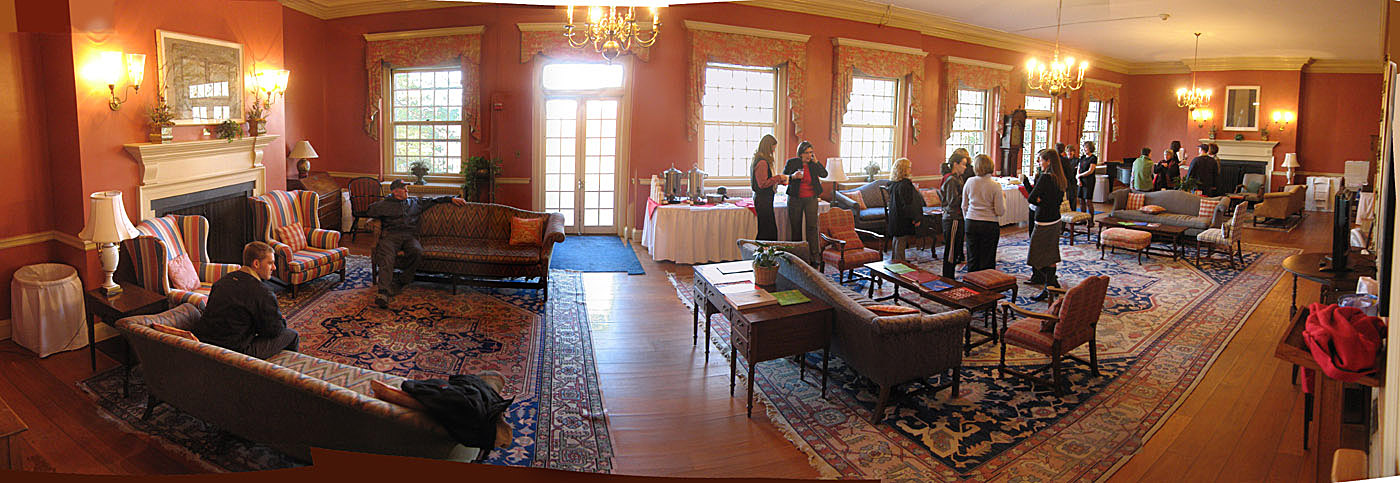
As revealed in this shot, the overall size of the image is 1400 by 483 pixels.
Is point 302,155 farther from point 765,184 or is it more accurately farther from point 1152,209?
point 1152,209

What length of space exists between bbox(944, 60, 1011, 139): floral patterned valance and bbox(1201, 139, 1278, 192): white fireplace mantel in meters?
6.01

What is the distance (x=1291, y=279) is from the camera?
7.95 meters

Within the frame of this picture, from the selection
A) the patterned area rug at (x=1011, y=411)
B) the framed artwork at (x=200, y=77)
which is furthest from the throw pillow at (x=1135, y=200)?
the framed artwork at (x=200, y=77)

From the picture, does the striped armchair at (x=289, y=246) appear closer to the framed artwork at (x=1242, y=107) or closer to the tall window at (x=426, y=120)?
the tall window at (x=426, y=120)

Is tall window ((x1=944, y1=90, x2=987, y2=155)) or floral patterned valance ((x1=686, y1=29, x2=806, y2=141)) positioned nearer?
floral patterned valance ((x1=686, y1=29, x2=806, y2=141))

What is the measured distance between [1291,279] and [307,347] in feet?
29.4

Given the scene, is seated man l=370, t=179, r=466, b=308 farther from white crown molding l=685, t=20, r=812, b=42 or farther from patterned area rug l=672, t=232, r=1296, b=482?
white crown molding l=685, t=20, r=812, b=42

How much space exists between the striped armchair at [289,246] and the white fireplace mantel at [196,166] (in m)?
0.33

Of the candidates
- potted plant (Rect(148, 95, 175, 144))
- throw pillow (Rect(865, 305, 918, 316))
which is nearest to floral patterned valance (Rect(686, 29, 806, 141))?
potted plant (Rect(148, 95, 175, 144))

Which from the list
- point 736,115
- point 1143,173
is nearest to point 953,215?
point 736,115

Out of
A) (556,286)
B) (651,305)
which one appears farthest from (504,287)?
(651,305)

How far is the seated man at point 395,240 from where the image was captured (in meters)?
6.11

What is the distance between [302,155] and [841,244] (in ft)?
20.7

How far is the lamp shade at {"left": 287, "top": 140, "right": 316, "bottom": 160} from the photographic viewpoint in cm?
909
